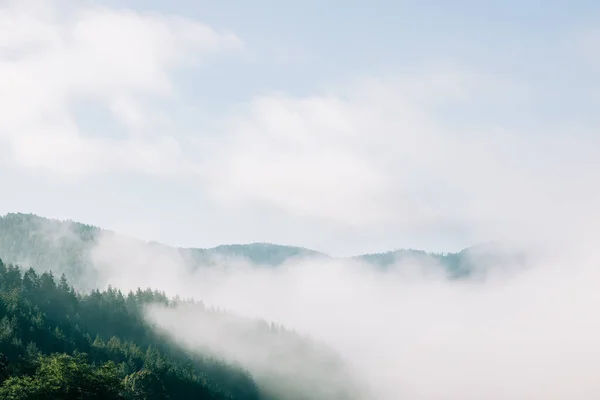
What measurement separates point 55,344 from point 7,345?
23984 mm

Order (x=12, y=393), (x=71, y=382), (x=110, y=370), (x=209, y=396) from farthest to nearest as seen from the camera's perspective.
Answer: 1. (x=209, y=396)
2. (x=110, y=370)
3. (x=71, y=382)
4. (x=12, y=393)

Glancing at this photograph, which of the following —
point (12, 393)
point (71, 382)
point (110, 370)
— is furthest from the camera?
point (110, 370)

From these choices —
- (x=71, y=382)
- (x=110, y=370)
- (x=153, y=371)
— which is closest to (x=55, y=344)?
(x=153, y=371)

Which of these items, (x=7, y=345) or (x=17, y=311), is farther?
(x=17, y=311)

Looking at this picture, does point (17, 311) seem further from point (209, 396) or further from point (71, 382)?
point (71, 382)

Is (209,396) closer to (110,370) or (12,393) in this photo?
(110,370)

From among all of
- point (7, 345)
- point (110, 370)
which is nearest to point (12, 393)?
point (110, 370)

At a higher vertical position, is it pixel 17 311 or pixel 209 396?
pixel 17 311

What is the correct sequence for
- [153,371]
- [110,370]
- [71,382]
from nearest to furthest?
[71,382], [110,370], [153,371]

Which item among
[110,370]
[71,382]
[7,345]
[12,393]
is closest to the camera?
[12,393]

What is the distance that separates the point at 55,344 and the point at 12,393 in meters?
110

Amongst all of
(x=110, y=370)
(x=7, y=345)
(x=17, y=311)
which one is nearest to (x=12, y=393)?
(x=110, y=370)

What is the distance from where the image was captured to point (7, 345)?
15150cm

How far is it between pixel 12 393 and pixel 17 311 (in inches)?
4576
